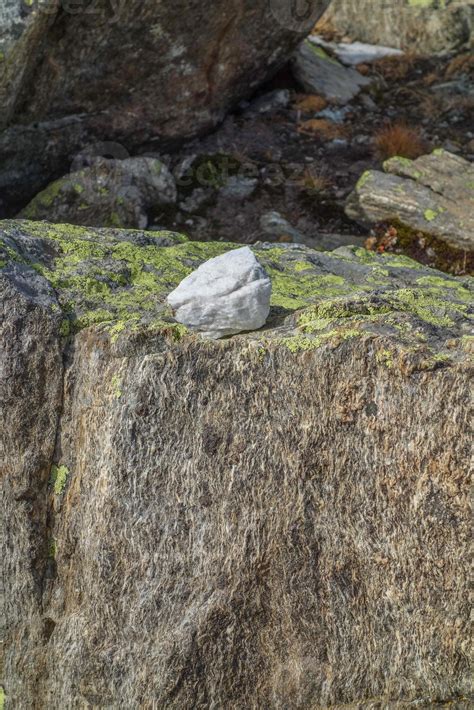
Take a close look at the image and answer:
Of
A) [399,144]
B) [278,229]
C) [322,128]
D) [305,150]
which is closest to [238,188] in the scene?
[278,229]

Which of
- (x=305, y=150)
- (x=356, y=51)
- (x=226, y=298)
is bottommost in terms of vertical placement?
(x=305, y=150)

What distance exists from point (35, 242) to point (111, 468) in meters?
2.60

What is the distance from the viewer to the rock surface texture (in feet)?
43.3

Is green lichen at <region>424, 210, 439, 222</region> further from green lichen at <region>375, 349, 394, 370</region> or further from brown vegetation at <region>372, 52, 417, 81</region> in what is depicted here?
brown vegetation at <region>372, 52, 417, 81</region>

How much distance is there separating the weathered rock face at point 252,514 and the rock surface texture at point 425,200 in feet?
25.0

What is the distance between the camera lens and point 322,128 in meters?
18.1

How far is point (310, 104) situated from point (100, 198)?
769 centimetres

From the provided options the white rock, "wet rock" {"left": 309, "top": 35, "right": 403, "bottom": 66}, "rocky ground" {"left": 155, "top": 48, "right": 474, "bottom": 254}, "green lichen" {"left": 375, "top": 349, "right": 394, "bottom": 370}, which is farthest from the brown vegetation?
"green lichen" {"left": 375, "top": 349, "right": 394, "bottom": 370}

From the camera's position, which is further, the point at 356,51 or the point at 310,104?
the point at 356,51

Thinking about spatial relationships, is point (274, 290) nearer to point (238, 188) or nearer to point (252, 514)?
point (252, 514)

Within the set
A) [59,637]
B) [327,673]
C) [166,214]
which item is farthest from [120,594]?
[166,214]

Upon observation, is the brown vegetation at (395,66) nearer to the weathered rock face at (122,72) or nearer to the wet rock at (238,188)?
the weathered rock face at (122,72)

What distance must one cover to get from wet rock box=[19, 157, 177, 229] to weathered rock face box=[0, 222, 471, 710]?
813cm

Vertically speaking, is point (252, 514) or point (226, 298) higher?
point (226, 298)
